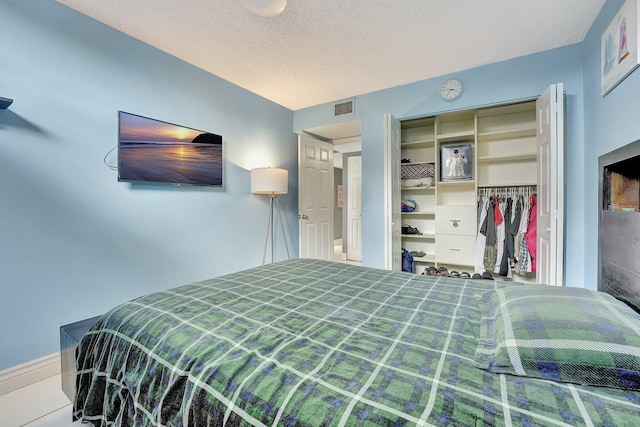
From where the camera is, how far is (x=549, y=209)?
227cm

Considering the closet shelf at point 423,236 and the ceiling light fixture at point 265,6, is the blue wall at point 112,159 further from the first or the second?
the closet shelf at point 423,236

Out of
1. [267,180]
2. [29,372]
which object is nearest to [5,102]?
[29,372]

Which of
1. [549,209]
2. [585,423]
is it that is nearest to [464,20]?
[549,209]

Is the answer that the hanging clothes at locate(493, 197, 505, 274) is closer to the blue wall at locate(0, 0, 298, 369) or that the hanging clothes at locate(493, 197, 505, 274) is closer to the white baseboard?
the blue wall at locate(0, 0, 298, 369)

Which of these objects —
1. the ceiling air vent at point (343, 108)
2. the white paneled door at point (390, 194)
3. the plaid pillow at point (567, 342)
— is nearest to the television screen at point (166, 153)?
the ceiling air vent at point (343, 108)

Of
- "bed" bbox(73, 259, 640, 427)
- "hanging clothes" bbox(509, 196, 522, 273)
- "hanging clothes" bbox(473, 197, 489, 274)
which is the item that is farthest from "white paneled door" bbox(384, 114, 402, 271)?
"bed" bbox(73, 259, 640, 427)

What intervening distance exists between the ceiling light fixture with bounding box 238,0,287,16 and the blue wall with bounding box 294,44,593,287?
1.79 m

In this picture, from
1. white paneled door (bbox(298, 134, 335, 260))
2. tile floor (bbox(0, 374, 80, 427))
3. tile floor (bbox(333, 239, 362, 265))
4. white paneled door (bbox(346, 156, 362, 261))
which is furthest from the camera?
white paneled door (bbox(346, 156, 362, 261))

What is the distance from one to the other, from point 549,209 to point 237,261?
3.07 metres

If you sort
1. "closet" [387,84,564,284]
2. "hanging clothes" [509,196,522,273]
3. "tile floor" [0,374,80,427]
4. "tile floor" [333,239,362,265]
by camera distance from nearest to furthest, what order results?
"tile floor" [0,374,80,427]
"hanging clothes" [509,196,522,273]
"closet" [387,84,564,284]
"tile floor" [333,239,362,265]

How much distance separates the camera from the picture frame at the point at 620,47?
58.0 inches

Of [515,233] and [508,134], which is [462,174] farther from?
[515,233]

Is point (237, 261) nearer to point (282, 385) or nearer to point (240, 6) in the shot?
point (240, 6)

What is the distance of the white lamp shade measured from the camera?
3.19 metres
